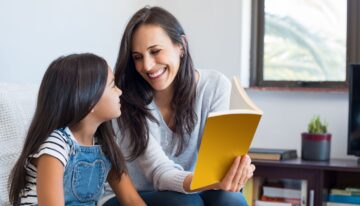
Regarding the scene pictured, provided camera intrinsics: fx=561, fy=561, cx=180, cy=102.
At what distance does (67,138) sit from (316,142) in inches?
59.3

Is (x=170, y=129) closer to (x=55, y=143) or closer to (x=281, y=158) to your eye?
(x=55, y=143)

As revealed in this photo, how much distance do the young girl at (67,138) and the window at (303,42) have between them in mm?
1686

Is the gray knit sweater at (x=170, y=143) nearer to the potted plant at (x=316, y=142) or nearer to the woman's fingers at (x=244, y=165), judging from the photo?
the woman's fingers at (x=244, y=165)

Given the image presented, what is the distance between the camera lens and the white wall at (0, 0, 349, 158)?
2.04 m

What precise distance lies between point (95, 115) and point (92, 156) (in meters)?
0.11

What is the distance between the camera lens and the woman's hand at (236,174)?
1377 mm

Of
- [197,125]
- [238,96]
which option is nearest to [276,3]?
[197,125]

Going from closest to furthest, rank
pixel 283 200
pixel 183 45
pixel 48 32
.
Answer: pixel 183 45 → pixel 48 32 → pixel 283 200

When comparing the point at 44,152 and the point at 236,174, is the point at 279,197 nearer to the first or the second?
the point at 236,174

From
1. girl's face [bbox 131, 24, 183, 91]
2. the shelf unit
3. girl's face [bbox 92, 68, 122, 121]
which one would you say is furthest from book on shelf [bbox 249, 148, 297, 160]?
girl's face [bbox 92, 68, 122, 121]

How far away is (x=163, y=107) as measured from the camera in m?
1.73

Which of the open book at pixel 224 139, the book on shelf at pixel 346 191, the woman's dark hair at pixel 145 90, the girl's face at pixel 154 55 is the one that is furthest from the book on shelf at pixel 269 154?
the open book at pixel 224 139

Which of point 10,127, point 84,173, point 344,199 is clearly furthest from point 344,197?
point 10,127

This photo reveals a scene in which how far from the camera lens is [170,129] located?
168cm
